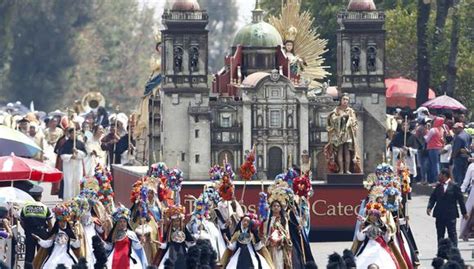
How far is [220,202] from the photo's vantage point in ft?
113

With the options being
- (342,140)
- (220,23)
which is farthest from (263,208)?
(220,23)

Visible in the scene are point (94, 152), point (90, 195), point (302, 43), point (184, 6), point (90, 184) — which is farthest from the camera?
point (302, 43)

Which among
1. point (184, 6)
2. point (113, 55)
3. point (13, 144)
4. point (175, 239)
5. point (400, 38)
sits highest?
point (113, 55)

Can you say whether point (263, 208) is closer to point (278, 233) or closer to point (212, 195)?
point (212, 195)

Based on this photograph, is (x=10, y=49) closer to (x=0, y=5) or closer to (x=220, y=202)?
(x=0, y=5)

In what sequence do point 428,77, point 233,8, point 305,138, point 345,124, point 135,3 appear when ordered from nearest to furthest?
point 345,124, point 305,138, point 428,77, point 135,3, point 233,8

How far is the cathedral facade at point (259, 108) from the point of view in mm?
43906

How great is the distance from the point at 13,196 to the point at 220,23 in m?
126

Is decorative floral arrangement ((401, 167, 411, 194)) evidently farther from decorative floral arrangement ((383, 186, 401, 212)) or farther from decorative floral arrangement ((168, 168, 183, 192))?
decorative floral arrangement ((168, 168, 183, 192))

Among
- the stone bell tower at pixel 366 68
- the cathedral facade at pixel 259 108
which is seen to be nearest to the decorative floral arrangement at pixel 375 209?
the cathedral facade at pixel 259 108

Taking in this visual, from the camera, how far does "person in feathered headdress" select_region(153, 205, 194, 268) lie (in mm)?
31609

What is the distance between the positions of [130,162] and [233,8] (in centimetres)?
10979

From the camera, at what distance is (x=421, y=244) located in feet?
125

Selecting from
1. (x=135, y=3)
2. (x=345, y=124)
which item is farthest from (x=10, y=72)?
(x=345, y=124)
